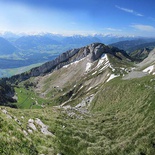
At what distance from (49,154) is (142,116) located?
4538 cm

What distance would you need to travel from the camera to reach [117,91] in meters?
116

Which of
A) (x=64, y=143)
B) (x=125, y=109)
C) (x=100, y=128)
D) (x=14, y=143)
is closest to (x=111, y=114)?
(x=125, y=109)

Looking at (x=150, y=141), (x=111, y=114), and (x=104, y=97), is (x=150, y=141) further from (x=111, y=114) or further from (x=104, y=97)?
(x=104, y=97)

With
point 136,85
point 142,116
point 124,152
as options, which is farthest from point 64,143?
point 136,85

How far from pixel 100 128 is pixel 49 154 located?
118 feet

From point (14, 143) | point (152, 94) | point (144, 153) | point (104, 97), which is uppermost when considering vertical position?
point (14, 143)

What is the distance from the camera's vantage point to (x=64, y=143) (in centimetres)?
3497

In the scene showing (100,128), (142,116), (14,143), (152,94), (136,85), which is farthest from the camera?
(136,85)

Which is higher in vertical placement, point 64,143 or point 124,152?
point 64,143

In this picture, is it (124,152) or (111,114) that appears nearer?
Answer: (124,152)

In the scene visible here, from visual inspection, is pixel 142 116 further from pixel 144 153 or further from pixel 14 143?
pixel 14 143

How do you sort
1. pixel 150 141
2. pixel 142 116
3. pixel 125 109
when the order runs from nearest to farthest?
1. pixel 150 141
2. pixel 142 116
3. pixel 125 109

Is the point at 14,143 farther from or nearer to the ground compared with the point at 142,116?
farther from the ground

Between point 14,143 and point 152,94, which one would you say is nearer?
point 14,143
